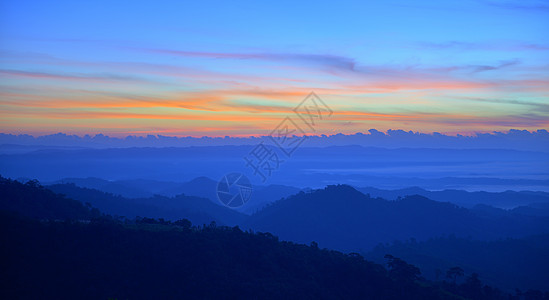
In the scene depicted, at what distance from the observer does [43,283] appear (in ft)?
81.5

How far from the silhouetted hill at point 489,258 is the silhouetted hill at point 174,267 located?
19829 mm

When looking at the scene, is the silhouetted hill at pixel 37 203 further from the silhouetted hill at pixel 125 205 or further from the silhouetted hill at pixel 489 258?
the silhouetted hill at pixel 489 258

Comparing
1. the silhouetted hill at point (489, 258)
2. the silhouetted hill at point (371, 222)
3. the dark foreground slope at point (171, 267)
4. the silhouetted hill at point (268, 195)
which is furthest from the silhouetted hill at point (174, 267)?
the silhouetted hill at point (268, 195)

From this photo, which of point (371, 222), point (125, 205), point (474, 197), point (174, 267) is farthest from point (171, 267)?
point (474, 197)

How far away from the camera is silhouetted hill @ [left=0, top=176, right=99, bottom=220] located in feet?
127

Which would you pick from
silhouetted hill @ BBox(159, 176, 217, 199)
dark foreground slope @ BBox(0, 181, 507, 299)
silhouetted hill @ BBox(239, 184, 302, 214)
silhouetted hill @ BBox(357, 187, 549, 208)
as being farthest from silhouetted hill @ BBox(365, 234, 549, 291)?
silhouetted hill @ BBox(159, 176, 217, 199)

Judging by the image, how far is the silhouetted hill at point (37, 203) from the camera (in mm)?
38719

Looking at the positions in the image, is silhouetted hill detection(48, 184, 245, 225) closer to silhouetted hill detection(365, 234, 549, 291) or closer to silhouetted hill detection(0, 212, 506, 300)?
silhouetted hill detection(0, 212, 506, 300)

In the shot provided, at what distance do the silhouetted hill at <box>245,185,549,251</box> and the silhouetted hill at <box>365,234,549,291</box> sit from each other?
10120mm

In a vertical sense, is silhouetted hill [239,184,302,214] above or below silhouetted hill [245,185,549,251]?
above

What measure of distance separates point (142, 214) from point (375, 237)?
42.6 m

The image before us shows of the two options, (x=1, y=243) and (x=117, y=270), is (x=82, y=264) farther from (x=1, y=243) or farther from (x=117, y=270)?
(x=1, y=243)

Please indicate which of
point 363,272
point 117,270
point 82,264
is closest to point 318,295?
point 363,272

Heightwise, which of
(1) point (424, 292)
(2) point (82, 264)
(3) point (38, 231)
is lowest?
(1) point (424, 292)
